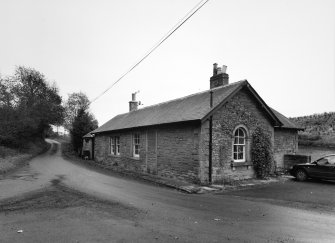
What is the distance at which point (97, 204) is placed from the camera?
341 inches

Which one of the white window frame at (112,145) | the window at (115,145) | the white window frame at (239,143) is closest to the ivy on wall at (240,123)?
the white window frame at (239,143)

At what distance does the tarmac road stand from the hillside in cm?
1991

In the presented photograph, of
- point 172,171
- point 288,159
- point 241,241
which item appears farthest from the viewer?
point 288,159

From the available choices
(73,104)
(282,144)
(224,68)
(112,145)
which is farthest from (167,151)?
(73,104)

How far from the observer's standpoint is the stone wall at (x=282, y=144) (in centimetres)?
1917

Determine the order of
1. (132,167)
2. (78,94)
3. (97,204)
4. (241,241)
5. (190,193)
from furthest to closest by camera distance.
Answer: (78,94), (132,167), (190,193), (97,204), (241,241)

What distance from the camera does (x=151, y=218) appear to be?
716 cm

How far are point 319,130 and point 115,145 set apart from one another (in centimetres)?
2153

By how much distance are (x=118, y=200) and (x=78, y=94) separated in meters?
74.6

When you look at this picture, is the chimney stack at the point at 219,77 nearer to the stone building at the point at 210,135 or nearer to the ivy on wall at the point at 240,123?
the stone building at the point at 210,135

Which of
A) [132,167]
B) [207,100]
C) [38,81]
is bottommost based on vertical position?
[132,167]

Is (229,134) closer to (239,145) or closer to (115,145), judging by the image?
(239,145)

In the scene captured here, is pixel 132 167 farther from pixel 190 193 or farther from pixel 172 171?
pixel 190 193

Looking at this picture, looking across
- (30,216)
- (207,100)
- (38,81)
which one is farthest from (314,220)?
(38,81)
